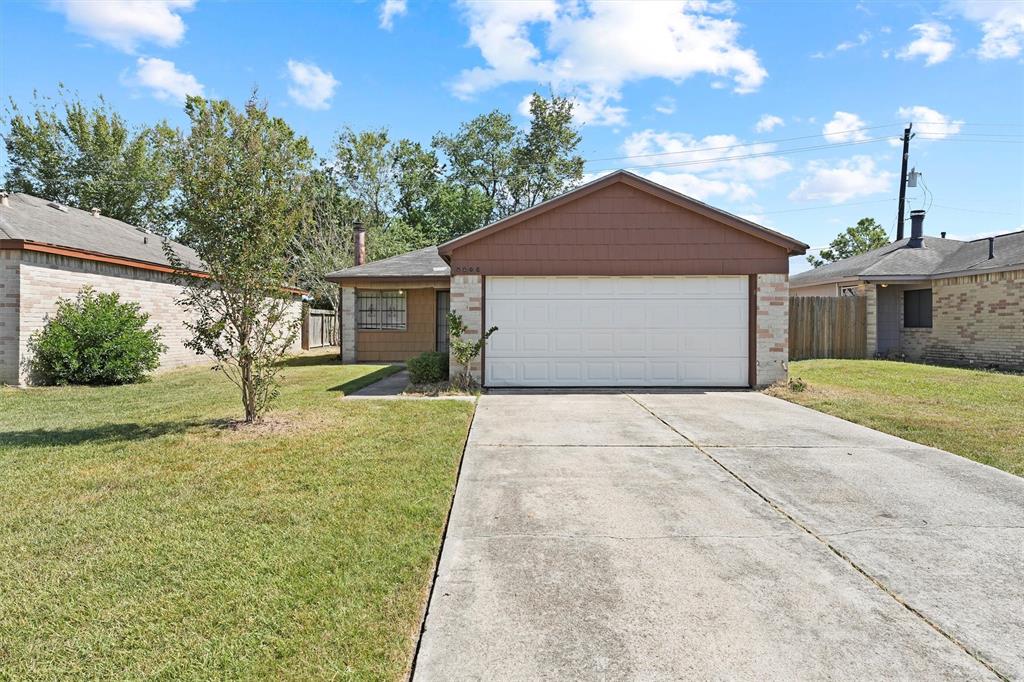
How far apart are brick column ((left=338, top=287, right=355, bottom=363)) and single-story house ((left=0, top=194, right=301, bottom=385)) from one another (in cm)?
454

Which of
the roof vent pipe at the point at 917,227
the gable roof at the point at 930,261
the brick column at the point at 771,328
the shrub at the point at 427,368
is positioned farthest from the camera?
the roof vent pipe at the point at 917,227

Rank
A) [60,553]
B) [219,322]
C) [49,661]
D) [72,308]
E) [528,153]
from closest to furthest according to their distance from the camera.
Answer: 1. [49,661]
2. [60,553]
3. [219,322]
4. [72,308]
5. [528,153]

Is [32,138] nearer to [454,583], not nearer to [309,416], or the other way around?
[309,416]

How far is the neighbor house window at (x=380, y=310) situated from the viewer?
16688 millimetres

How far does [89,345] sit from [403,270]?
7.88 metres

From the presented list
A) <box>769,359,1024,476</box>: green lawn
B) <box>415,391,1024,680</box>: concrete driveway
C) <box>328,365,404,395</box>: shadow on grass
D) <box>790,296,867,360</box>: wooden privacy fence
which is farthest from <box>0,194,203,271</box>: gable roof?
<box>790,296,867,360</box>: wooden privacy fence

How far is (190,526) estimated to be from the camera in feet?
12.4

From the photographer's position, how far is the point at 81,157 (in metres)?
29.8

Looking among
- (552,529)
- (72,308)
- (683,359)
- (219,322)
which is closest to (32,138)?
(72,308)

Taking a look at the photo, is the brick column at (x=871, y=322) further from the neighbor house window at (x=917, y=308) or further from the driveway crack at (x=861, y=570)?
the driveway crack at (x=861, y=570)

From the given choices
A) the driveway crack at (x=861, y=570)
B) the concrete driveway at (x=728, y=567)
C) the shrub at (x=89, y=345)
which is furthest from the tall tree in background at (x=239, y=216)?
the shrub at (x=89, y=345)

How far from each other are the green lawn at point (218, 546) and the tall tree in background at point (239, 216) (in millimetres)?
1342

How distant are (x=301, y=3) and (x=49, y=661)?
11454 millimetres

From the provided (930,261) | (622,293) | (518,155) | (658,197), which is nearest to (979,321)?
(930,261)
